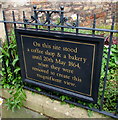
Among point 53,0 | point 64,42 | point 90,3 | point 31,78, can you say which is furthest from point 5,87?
point 90,3

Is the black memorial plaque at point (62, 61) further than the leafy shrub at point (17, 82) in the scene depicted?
No

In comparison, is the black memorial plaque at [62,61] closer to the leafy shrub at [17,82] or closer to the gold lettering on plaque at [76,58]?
the gold lettering on plaque at [76,58]

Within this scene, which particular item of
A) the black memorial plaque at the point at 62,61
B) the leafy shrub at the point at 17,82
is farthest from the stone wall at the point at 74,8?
the black memorial plaque at the point at 62,61

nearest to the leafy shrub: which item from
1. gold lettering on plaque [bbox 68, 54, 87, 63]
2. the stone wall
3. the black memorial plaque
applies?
the black memorial plaque

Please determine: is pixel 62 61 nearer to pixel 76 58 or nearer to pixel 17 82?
pixel 76 58

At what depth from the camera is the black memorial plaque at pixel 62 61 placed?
176cm

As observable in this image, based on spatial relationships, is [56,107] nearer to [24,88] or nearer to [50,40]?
[24,88]

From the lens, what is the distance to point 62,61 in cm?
201

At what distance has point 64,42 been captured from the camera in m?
1.86

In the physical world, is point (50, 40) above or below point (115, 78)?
above

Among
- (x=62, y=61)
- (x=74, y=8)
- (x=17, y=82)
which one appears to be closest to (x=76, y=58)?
(x=62, y=61)

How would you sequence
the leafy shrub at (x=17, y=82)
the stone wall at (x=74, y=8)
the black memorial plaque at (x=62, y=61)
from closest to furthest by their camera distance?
1. the black memorial plaque at (x=62, y=61)
2. the leafy shrub at (x=17, y=82)
3. the stone wall at (x=74, y=8)

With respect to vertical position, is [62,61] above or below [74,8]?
below

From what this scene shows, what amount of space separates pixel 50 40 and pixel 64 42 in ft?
0.67
